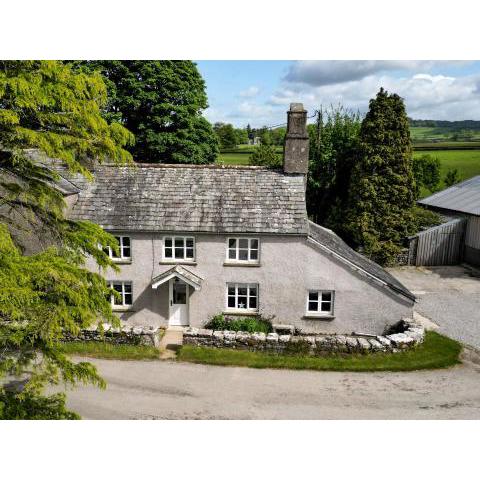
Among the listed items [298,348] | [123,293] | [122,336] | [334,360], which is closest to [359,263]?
[334,360]

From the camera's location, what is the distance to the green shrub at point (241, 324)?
1814 cm

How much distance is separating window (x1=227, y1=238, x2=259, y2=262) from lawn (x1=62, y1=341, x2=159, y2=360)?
515 centimetres

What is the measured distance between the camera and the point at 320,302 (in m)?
18.7

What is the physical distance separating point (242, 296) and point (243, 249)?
6.91 feet

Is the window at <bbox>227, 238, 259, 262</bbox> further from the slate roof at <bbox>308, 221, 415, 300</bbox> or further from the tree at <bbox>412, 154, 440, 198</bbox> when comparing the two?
the tree at <bbox>412, 154, 440, 198</bbox>

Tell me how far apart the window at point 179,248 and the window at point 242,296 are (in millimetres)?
2246

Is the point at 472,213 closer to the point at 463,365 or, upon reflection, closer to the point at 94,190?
the point at 463,365

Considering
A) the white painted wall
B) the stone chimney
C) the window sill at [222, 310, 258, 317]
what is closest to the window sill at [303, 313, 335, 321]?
the white painted wall

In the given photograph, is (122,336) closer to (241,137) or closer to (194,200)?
(194,200)

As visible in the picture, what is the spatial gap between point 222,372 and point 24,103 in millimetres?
10912

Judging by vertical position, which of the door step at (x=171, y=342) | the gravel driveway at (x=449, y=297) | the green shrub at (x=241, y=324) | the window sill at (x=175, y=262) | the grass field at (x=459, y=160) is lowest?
the gravel driveway at (x=449, y=297)

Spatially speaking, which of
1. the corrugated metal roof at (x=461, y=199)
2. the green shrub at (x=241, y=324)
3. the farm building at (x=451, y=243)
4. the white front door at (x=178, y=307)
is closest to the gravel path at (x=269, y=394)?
the green shrub at (x=241, y=324)

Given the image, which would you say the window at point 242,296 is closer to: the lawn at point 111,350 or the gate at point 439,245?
the lawn at point 111,350

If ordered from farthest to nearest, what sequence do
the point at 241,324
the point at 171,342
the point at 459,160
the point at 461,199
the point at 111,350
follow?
the point at 459,160 < the point at 461,199 < the point at 241,324 < the point at 171,342 < the point at 111,350
